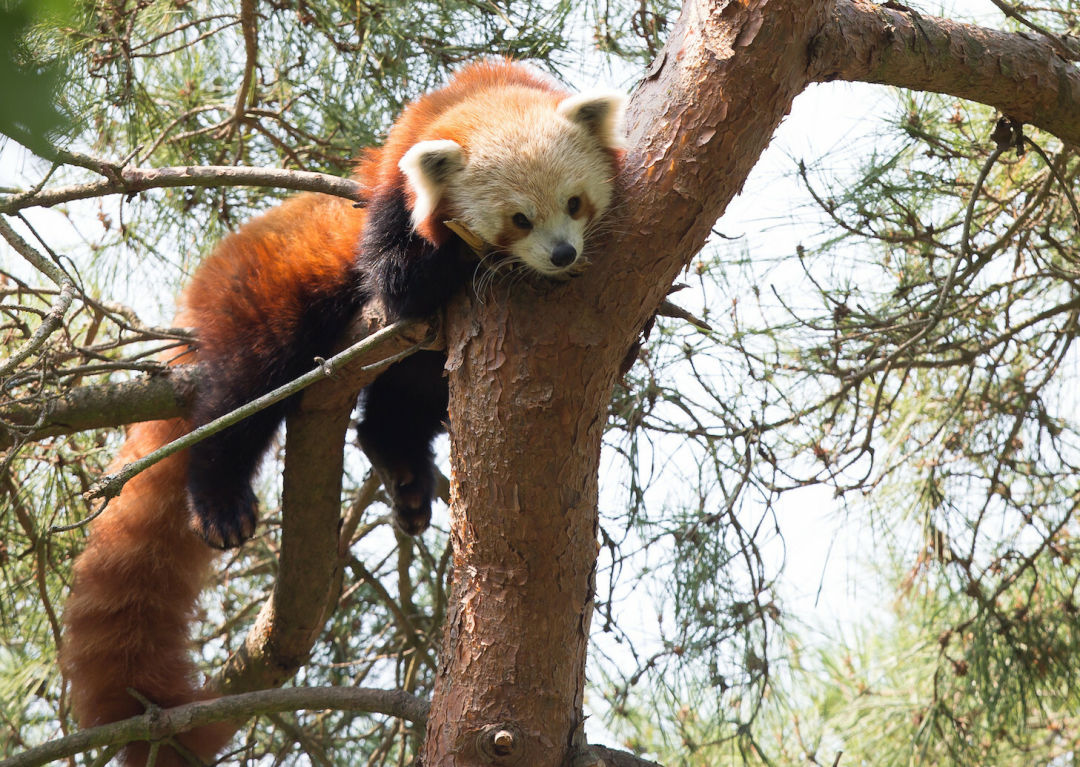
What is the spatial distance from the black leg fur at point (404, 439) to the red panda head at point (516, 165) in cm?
90

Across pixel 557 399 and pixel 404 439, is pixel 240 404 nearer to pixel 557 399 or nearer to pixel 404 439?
pixel 404 439

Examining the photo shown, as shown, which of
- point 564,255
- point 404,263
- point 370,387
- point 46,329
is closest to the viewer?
point 46,329

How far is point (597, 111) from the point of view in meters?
2.65

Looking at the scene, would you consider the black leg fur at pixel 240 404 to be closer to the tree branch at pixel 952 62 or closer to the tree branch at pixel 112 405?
the tree branch at pixel 112 405

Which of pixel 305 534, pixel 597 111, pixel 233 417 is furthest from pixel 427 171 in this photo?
pixel 305 534

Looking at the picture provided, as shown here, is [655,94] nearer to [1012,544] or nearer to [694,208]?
[694,208]

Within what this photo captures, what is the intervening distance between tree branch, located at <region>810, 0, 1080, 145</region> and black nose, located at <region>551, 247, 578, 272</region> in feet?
2.05

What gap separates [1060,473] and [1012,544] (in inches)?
12.6

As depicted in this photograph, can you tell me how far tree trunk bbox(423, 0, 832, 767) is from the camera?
1920mm

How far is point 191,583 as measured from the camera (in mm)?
3176

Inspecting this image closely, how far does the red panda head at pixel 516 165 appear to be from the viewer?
2439 millimetres

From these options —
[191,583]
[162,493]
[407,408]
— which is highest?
[407,408]

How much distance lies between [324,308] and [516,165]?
2.41 ft

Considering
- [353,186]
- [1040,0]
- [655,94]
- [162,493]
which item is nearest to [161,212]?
[162,493]
